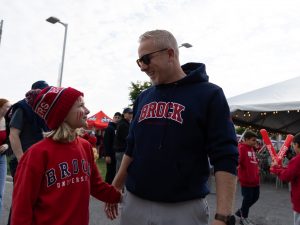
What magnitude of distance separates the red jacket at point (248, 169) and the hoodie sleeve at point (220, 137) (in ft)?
15.0

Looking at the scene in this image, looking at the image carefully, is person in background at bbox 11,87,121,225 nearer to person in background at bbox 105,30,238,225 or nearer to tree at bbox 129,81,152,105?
person in background at bbox 105,30,238,225

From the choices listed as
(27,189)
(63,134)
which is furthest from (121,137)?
(27,189)

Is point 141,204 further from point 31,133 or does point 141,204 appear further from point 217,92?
point 31,133

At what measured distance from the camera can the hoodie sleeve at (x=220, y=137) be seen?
1.96m

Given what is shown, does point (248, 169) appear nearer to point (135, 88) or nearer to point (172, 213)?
point (172, 213)

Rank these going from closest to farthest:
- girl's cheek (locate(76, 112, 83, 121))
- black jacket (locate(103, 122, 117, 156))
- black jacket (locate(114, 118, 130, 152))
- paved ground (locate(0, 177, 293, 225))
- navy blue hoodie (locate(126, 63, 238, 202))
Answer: navy blue hoodie (locate(126, 63, 238, 202)), girl's cheek (locate(76, 112, 83, 121)), paved ground (locate(0, 177, 293, 225)), black jacket (locate(114, 118, 130, 152)), black jacket (locate(103, 122, 117, 156))

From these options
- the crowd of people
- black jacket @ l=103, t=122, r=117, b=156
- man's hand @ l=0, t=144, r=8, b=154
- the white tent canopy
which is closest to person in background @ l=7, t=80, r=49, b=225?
man's hand @ l=0, t=144, r=8, b=154

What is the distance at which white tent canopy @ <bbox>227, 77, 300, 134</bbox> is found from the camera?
33.7 feet

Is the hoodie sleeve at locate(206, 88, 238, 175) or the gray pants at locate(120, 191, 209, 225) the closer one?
the hoodie sleeve at locate(206, 88, 238, 175)

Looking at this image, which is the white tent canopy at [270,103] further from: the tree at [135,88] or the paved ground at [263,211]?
the tree at [135,88]

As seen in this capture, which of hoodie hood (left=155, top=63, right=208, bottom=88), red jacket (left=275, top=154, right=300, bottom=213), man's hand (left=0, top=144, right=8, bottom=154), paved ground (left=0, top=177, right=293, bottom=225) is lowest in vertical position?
paved ground (left=0, top=177, right=293, bottom=225)

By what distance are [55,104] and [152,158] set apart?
32.7 inches

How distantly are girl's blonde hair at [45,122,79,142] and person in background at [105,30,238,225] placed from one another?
498 millimetres

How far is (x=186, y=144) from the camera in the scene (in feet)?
6.72
